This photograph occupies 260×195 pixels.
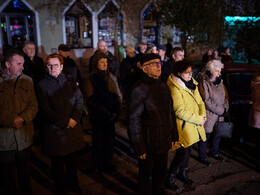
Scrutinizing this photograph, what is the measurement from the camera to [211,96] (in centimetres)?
441

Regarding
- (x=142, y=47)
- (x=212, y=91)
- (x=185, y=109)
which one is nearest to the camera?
(x=185, y=109)

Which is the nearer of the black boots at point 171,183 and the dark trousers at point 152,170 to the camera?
the dark trousers at point 152,170

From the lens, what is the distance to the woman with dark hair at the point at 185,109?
3633 mm

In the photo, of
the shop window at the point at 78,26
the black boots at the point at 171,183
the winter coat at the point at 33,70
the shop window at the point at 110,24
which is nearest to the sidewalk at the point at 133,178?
A: the black boots at the point at 171,183

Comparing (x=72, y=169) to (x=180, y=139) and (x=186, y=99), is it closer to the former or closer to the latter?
(x=180, y=139)

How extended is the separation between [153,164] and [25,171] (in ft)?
5.43

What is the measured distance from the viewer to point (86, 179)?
4.36 m

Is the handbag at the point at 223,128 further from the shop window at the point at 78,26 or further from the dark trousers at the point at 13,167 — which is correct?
the shop window at the point at 78,26

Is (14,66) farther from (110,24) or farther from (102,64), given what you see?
(110,24)

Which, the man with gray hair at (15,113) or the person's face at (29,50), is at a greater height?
the person's face at (29,50)

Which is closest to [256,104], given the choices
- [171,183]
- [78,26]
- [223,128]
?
[223,128]

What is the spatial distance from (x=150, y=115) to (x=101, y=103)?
1.22 m

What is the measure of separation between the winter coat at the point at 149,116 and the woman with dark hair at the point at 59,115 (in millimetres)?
912

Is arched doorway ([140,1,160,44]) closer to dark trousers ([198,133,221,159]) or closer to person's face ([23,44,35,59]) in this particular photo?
person's face ([23,44,35,59])
